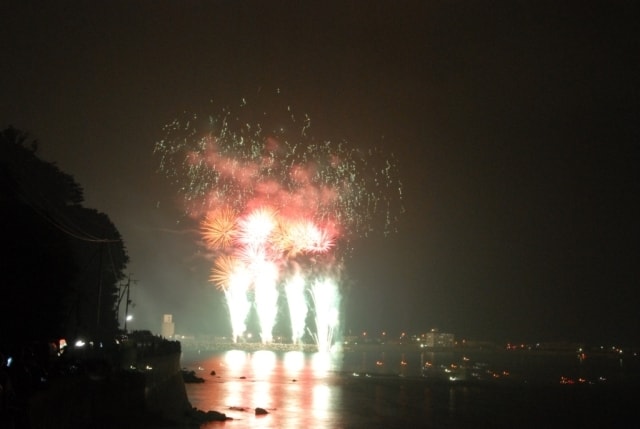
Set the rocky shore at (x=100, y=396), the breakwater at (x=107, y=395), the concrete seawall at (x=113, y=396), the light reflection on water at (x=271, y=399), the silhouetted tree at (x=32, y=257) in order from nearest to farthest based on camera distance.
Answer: the rocky shore at (x=100, y=396) → the breakwater at (x=107, y=395) → the concrete seawall at (x=113, y=396) → the silhouetted tree at (x=32, y=257) → the light reflection on water at (x=271, y=399)

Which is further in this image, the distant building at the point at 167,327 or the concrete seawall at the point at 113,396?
the distant building at the point at 167,327

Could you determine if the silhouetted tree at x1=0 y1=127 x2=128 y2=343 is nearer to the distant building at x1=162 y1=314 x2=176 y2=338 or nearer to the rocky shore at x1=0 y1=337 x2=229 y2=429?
the rocky shore at x1=0 y1=337 x2=229 y2=429

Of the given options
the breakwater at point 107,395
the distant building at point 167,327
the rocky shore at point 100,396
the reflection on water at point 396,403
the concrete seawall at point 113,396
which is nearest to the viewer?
the rocky shore at point 100,396

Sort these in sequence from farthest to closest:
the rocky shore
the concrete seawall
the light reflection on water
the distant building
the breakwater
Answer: the distant building → the light reflection on water → the concrete seawall → the breakwater → the rocky shore

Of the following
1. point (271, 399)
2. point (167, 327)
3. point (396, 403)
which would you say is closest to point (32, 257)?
point (271, 399)

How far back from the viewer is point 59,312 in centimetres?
2697

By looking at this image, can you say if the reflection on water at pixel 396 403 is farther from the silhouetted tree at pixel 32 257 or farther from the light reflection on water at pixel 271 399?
the silhouetted tree at pixel 32 257

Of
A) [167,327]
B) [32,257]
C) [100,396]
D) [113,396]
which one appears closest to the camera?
[100,396]

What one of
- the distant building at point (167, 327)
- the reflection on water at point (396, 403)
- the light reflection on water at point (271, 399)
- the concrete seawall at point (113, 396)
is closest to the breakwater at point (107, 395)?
the concrete seawall at point (113, 396)

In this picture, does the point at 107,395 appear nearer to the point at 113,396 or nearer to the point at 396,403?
the point at 113,396

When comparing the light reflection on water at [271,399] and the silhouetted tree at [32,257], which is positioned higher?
the silhouetted tree at [32,257]

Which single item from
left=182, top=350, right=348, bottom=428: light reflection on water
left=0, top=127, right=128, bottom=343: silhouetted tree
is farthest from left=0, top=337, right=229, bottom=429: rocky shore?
left=182, top=350, right=348, bottom=428: light reflection on water

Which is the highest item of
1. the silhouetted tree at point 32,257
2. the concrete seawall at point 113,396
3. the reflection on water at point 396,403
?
the silhouetted tree at point 32,257

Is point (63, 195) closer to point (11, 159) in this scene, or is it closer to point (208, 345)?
point (11, 159)
